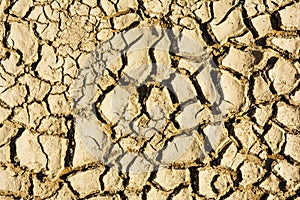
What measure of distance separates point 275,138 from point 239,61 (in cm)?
34

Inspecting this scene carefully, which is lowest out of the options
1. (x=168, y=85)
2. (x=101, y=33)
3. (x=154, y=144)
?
(x=154, y=144)

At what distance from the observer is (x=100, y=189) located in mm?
2871

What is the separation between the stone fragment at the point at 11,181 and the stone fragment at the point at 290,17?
4.00ft

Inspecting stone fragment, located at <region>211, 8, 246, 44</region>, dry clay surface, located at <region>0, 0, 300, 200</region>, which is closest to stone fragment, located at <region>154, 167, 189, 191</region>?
dry clay surface, located at <region>0, 0, 300, 200</region>

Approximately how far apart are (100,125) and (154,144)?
229 mm

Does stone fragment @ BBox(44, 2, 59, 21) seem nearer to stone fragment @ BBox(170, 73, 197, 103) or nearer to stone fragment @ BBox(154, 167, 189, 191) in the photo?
stone fragment @ BBox(170, 73, 197, 103)

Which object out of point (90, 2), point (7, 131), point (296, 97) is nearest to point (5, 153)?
point (7, 131)

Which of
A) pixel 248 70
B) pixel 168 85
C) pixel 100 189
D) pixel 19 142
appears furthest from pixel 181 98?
pixel 19 142

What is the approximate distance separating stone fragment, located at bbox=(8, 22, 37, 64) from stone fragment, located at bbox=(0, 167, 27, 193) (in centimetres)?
47

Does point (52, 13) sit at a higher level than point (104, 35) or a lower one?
higher

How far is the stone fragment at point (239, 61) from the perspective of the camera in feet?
9.68

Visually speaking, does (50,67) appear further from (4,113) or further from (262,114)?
(262,114)

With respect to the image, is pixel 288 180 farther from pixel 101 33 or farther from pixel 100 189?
pixel 101 33

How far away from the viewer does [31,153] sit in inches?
114
